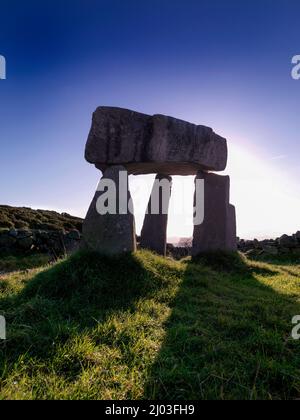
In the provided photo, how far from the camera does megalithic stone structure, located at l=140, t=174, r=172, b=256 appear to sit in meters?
9.57

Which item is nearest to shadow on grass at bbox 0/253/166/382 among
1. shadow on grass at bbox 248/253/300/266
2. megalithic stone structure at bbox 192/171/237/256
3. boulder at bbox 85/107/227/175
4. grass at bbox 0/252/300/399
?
grass at bbox 0/252/300/399

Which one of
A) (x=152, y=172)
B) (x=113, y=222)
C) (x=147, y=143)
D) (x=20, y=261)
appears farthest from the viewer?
(x=20, y=261)

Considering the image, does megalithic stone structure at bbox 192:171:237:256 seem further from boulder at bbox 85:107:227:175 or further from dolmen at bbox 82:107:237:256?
boulder at bbox 85:107:227:175

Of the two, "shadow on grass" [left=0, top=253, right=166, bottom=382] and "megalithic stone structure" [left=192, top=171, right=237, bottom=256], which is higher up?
"megalithic stone structure" [left=192, top=171, right=237, bottom=256]

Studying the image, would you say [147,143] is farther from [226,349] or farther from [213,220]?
[226,349]

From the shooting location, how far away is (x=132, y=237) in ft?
22.1

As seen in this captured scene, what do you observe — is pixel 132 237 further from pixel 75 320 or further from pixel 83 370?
Result: pixel 83 370

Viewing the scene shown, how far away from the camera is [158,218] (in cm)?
966

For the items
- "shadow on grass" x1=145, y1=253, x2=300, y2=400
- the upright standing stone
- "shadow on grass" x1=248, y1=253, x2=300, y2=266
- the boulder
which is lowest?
"shadow on grass" x1=145, y1=253, x2=300, y2=400

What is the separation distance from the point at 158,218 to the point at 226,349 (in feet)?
20.6

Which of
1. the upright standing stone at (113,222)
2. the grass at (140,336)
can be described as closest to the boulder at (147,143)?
the upright standing stone at (113,222)

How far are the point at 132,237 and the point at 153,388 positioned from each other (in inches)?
159

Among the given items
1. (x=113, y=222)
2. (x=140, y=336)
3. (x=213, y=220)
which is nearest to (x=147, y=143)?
(x=113, y=222)
